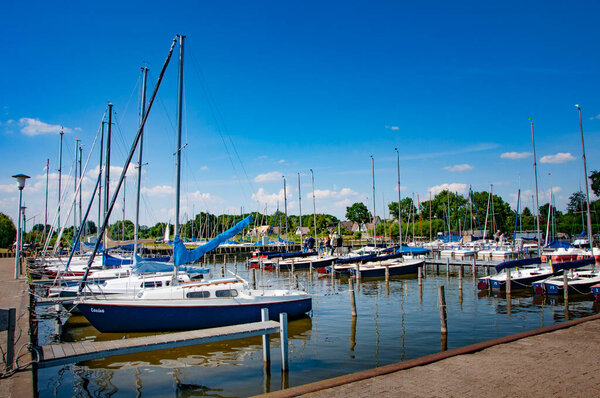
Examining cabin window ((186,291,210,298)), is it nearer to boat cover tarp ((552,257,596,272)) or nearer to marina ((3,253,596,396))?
marina ((3,253,596,396))

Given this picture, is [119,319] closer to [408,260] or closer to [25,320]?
[25,320]

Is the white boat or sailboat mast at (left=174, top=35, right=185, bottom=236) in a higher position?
sailboat mast at (left=174, top=35, right=185, bottom=236)

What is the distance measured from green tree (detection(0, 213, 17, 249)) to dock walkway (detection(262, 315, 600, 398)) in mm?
93952

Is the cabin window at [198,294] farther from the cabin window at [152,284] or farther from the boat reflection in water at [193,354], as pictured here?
the cabin window at [152,284]

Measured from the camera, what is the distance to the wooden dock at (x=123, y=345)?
1008 cm

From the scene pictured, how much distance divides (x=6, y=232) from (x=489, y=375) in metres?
96.8

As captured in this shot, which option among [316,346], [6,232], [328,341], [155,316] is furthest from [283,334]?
[6,232]

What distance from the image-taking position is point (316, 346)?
56.6ft

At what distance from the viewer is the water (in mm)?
13094

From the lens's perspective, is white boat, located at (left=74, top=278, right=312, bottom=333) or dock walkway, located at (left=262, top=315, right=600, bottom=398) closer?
dock walkway, located at (left=262, top=315, right=600, bottom=398)

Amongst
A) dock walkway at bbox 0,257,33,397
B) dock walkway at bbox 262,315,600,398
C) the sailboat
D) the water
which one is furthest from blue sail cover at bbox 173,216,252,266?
dock walkway at bbox 262,315,600,398

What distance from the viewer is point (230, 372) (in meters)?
14.1

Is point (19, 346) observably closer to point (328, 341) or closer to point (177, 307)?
point (177, 307)

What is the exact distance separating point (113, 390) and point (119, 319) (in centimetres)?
605
